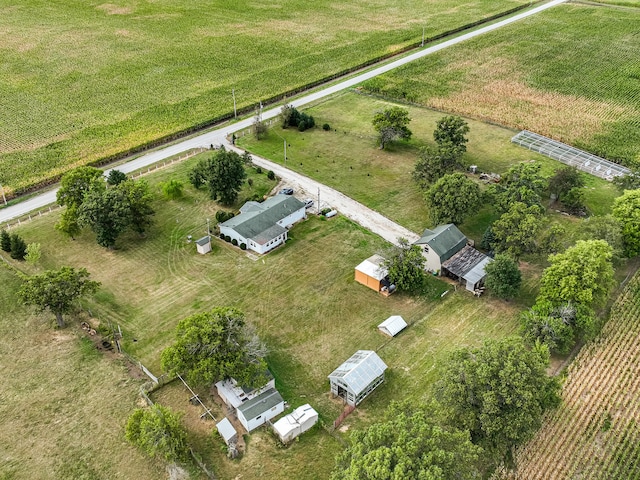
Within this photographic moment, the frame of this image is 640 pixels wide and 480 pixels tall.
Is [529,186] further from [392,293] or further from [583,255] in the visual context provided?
[392,293]

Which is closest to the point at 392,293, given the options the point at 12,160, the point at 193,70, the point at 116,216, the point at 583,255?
the point at 583,255

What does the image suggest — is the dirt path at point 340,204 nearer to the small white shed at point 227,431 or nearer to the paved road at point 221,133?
the paved road at point 221,133

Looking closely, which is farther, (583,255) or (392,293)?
(392,293)

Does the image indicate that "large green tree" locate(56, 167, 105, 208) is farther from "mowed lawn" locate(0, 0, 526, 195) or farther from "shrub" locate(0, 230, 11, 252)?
"mowed lawn" locate(0, 0, 526, 195)

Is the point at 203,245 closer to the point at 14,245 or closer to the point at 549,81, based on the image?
the point at 14,245

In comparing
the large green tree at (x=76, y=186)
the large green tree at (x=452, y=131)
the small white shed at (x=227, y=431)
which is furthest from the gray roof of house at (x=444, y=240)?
the large green tree at (x=76, y=186)

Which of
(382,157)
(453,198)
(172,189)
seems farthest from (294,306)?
(382,157)
